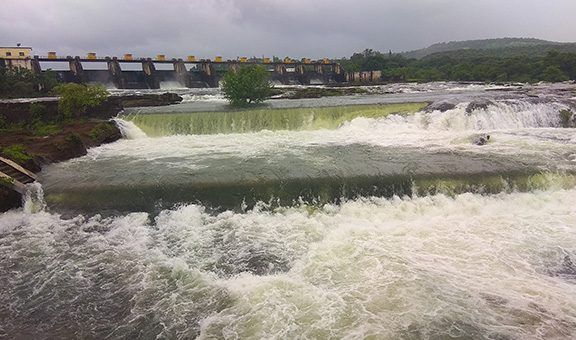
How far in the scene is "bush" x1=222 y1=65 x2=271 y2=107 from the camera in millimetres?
Result: 28891

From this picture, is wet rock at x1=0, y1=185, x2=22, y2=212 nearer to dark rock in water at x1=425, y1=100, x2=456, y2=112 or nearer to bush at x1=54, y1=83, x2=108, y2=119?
bush at x1=54, y1=83, x2=108, y2=119

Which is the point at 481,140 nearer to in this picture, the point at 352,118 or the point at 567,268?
the point at 352,118

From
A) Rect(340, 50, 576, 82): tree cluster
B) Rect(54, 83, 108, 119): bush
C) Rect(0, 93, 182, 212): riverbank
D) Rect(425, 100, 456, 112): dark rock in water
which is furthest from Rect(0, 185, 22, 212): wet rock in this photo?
Rect(340, 50, 576, 82): tree cluster

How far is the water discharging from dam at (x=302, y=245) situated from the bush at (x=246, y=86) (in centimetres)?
1387

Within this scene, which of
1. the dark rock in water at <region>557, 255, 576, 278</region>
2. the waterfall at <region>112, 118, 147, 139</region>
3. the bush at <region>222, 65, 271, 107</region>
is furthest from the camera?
the bush at <region>222, 65, 271, 107</region>

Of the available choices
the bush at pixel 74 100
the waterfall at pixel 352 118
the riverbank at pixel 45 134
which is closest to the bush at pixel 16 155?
the riverbank at pixel 45 134

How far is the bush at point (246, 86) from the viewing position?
28891 mm

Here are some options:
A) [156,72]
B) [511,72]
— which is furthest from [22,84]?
[511,72]

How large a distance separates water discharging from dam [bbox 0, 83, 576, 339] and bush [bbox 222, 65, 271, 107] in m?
13.9

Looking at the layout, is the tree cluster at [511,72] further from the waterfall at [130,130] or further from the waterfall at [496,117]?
the waterfall at [130,130]

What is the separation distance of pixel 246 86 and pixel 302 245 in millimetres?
21737

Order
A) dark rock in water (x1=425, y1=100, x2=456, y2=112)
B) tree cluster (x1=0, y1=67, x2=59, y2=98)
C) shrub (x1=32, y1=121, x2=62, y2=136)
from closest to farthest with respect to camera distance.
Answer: shrub (x1=32, y1=121, x2=62, y2=136) → dark rock in water (x1=425, y1=100, x2=456, y2=112) → tree cluster (x1=0, y1=67, x2=59, y2=98)

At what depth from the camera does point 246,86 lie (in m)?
29.0

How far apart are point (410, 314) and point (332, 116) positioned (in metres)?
15.8
